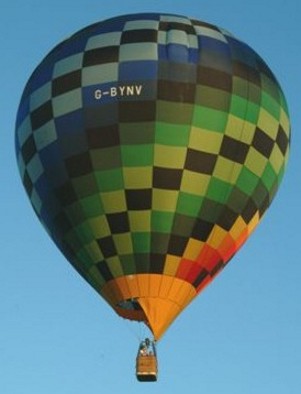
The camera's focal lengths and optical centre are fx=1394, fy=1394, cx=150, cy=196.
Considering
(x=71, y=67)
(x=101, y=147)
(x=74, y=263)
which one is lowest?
(x=74, y=263)

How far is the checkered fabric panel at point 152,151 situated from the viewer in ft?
83.9

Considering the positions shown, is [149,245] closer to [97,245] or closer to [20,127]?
[97,245]

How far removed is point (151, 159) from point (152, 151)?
15 centimetres

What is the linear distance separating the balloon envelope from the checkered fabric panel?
0.06ft

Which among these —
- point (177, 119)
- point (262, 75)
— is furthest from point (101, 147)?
point (262, 75)

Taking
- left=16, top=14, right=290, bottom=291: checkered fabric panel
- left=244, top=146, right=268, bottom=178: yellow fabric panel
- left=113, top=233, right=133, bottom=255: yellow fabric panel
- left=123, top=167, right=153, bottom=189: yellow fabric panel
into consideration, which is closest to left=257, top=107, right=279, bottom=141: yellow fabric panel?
left=16, top=14, right=290, bottom=291: checkered fabric panel

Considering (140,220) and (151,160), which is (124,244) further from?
(151,160)

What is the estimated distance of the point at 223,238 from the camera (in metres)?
26.1

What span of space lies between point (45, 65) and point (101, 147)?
262cm

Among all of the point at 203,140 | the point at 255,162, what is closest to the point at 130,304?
the point at 203,140

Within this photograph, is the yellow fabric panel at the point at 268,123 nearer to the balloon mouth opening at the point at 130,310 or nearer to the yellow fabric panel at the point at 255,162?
the yellow fabric panel at the point at 255,162

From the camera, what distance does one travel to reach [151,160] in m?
25.6

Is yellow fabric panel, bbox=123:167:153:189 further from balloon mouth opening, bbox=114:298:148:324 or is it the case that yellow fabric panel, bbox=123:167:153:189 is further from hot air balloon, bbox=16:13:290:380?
balloon mouth opening, bbox=114:298:148:324

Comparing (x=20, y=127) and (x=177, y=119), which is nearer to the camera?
(x=177, y=119)
